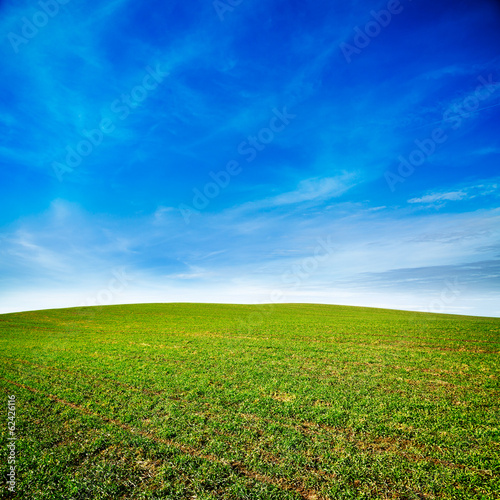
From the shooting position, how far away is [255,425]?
11.5 m

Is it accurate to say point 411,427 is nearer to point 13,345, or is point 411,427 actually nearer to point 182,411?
point 182,411

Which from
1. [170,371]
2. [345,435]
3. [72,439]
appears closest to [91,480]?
[72,439]

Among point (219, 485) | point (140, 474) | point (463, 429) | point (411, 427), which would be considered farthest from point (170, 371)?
point (463, 429)

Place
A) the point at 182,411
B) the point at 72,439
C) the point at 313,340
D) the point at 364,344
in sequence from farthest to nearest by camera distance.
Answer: the point at 313,340 → the point at 364,344 → the point at 182,411 → the point at 72,439

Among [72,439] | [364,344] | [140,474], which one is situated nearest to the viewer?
[140,474]

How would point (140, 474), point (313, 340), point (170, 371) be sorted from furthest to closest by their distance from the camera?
point (313, 340), point (170, 371), point (140, 474)

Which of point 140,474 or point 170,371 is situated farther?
point 170,371

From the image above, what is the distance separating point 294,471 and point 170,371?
44.3ft

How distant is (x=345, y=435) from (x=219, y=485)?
5.37m

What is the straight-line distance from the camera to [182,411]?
13.0 meters

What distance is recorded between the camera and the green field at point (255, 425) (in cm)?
811

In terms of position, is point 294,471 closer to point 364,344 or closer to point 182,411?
point 182,411

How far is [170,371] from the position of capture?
65.4 feet

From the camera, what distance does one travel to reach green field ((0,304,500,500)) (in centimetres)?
811
